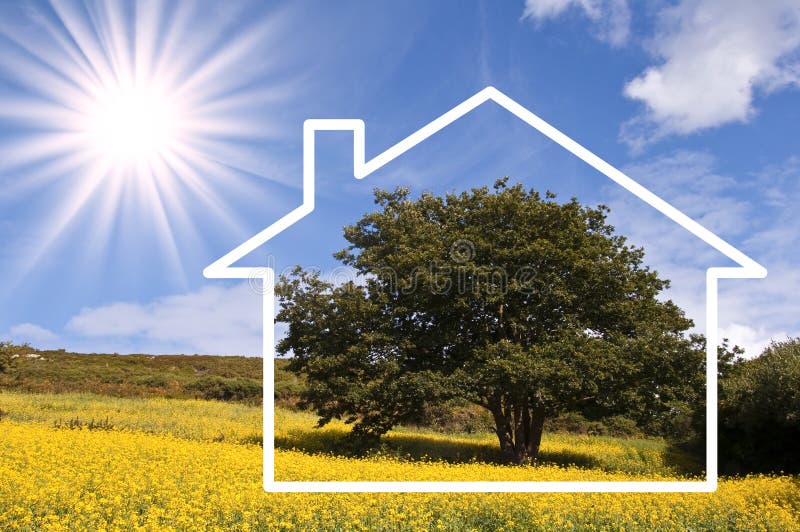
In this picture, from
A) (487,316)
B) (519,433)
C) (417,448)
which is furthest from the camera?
(417,448)

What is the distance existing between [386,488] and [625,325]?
1134 centimetres

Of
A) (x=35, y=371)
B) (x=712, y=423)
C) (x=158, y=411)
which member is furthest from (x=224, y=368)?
(x=712, y=423)

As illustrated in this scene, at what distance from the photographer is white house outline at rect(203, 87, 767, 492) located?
7.39 meters

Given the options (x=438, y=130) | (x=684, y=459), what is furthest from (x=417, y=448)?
(x=438, y=130)

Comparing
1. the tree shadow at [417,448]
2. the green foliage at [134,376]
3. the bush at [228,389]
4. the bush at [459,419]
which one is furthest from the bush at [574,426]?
the bush at [228,389]

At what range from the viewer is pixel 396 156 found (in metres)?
7.85

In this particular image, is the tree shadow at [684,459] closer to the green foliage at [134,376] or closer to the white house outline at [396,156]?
the white house outline at [396,156]

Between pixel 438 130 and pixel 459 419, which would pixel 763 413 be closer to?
pixel 459 419

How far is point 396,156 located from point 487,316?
31.1 ft

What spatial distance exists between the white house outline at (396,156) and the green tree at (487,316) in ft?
20.5

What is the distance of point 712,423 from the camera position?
305 inches

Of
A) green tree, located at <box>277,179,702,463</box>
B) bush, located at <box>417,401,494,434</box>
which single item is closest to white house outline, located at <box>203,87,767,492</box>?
green tree, located at <box>277,179,702,463</box>

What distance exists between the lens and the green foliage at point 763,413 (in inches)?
674

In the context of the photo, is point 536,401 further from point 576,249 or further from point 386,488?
point 386,488
